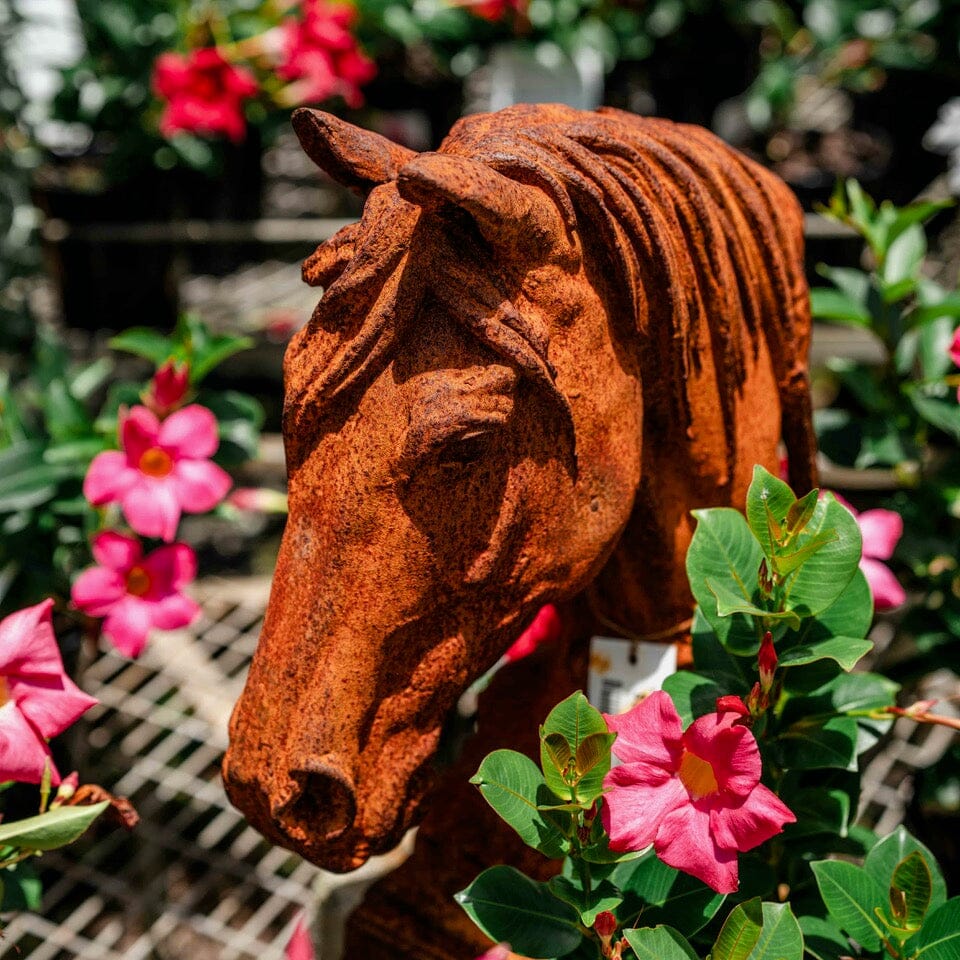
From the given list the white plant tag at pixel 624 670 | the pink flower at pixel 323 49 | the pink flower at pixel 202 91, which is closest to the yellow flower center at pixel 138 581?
the white plant tag at pixel 624 670

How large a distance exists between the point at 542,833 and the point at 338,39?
1472 millimetres

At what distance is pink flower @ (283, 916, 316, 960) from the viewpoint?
88 cm

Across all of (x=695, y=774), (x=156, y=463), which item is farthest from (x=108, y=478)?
(x=695, y=774)

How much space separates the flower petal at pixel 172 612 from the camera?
999mm

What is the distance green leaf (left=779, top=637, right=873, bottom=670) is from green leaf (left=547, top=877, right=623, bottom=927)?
0.54 feet

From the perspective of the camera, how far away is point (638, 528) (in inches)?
28.7

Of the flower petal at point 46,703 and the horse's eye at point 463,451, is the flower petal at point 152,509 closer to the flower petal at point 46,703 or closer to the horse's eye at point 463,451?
the flower petal at point 46,703

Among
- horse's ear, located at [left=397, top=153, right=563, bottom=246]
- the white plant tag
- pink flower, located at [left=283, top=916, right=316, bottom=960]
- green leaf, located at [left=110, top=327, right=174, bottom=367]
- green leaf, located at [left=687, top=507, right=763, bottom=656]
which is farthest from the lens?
green leaf, located at [left=110, top=327, right=174, bottom=367]

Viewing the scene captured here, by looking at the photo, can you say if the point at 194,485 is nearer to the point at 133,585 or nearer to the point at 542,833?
the point at 133,585

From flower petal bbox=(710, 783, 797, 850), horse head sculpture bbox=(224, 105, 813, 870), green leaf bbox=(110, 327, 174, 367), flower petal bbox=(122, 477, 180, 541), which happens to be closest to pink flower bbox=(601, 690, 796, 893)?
flower petal bbox=(710, 783, 797, 850)

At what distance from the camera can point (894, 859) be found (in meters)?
0.64

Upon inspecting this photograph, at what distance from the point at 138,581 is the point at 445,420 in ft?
1.97

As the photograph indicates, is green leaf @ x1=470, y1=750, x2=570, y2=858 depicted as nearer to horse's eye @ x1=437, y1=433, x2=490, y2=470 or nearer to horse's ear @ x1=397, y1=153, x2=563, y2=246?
horse's eye @ x1=437, y1=433, x2=490, y2=470

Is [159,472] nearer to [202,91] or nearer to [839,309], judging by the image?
[839,309]
